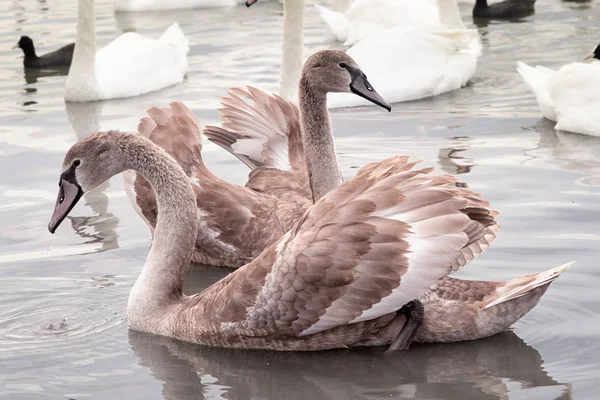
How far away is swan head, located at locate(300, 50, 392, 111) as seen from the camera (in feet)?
24.1

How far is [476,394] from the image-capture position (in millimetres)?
5473

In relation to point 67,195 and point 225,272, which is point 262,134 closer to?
point 225,272

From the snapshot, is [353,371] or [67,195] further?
[67,195]

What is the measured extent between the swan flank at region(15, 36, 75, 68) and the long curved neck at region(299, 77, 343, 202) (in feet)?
26.0

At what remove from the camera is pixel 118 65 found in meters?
13.0

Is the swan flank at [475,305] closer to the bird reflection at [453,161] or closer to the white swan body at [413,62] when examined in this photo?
the bird reflection at [453,161]

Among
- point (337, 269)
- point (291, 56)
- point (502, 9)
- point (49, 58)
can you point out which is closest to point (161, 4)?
point (49, 58)

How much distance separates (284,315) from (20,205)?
12.0ft

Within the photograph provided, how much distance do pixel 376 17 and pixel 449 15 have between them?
141cm

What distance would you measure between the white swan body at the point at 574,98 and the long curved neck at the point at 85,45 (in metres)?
4.63

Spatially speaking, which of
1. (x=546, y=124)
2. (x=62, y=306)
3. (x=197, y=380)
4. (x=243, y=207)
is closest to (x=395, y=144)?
(x=546, y=124)

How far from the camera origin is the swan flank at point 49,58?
48.1ft

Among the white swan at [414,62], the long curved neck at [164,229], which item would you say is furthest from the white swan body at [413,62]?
the long curved neck at [164,229]

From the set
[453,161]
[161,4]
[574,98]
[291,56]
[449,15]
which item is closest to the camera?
[453,161]
